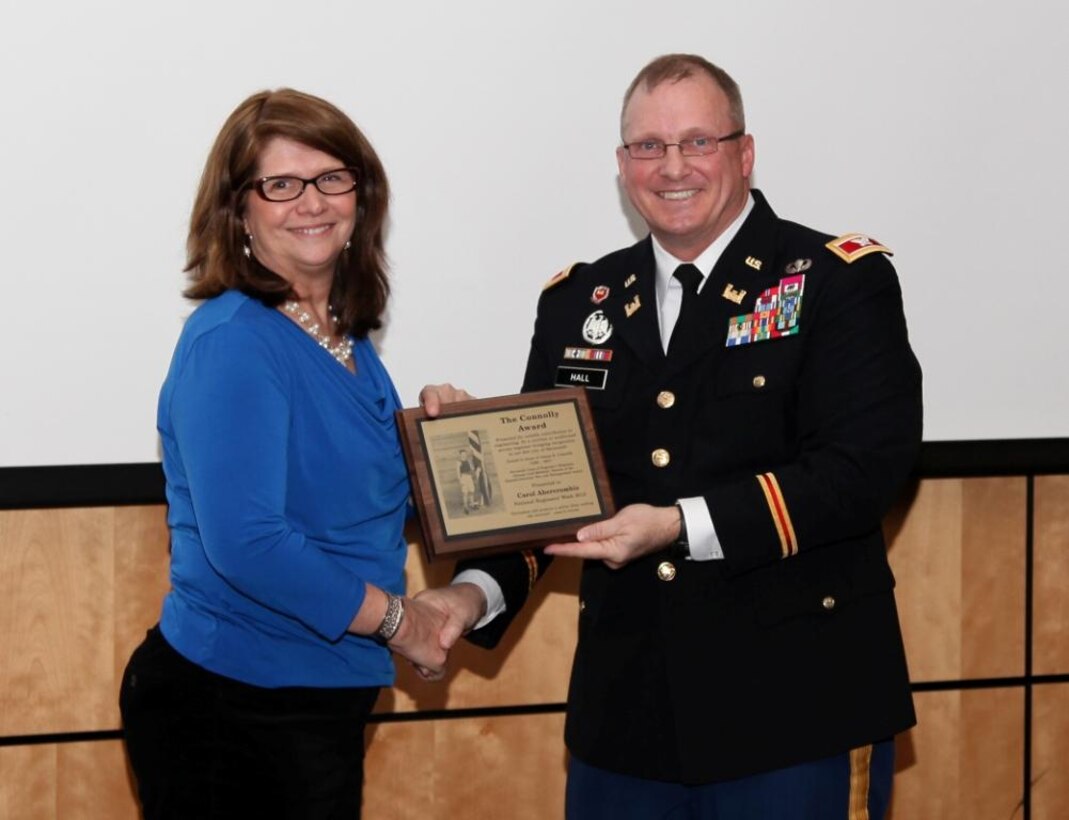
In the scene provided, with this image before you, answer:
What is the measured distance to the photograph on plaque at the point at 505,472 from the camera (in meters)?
2.25

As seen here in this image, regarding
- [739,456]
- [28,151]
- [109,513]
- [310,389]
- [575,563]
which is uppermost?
[28,151]

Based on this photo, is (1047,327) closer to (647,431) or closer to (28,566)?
(647,431)

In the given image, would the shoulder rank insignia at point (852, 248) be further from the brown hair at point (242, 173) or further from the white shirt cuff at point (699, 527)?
the brown hair at point (242, 173)

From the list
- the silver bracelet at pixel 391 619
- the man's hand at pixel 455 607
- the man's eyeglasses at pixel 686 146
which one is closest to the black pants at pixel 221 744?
the silver bracelet at pixel 391 619

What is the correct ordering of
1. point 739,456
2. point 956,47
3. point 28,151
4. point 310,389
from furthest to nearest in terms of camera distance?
point 956,47
point 28,151
point 739,456
point 310,389

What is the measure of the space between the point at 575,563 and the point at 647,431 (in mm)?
952

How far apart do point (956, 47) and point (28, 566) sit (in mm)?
2198

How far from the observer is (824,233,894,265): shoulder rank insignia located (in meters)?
2.28

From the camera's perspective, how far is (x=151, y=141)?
2.74m

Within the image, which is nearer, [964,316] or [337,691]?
[337,691]

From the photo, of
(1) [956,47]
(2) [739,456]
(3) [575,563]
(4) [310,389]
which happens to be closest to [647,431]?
(2) [739,456]

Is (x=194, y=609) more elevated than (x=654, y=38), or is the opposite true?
(x=654, y=38)

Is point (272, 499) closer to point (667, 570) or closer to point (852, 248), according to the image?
point (667, 570)

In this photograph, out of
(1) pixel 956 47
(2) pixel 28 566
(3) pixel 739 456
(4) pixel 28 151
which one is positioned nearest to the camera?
(3) pixel 739 456
